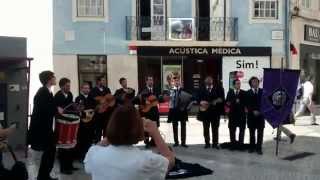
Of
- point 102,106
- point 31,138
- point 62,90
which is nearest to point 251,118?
point 102,106

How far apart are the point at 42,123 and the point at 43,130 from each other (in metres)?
0.11

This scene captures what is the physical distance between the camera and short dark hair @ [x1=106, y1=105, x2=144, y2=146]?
3359 mm

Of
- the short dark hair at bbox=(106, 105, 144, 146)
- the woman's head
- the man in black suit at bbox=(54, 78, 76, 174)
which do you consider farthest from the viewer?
the man in black suit at bbox=(54, 78, 76, 174)

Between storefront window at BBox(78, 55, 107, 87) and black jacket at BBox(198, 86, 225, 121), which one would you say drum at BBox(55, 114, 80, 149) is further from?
storefront window at BBox(78, 55, 107, 87)

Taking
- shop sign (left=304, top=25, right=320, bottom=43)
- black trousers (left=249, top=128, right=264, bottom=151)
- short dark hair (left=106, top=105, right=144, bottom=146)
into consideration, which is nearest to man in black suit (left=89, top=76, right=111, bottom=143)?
black trousers (left=249, top=128, right=264, bottom=151)

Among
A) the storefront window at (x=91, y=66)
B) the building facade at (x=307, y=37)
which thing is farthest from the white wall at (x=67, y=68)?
the building facade at (x=307, y=37)

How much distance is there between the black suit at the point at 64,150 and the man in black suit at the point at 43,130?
35 centimetres

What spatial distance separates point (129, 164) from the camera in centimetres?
342

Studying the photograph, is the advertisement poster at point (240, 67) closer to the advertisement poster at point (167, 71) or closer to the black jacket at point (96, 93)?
the advertisement poster at point (167, 71)

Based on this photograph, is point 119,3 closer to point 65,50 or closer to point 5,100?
point 65,50

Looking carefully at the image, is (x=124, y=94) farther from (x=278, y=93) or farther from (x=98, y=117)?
(x=278, y=93)

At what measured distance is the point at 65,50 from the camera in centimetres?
2553

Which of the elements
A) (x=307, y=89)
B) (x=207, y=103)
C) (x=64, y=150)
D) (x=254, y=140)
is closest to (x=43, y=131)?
(x=64, y=150)

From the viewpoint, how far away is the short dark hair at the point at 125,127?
3.36m
